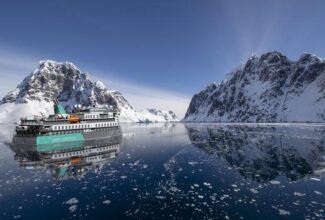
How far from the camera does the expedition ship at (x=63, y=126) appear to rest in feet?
192

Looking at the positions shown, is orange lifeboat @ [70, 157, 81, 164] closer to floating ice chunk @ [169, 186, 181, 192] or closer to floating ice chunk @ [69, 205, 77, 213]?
floating ice chunk @ [69, 205, 77, 213]

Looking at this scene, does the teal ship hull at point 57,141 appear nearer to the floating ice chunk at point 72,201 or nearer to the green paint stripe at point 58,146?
the green paint stripe at point 58,146

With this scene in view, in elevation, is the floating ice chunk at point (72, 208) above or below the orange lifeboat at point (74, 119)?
below

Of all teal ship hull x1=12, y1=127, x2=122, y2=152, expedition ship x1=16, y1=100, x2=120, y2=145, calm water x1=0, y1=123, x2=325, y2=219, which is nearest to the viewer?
calm water x1=0, y1=123, x2=325, y2=219

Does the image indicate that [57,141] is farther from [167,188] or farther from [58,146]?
[167,188]

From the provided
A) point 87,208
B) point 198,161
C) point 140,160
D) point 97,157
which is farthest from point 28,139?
point 87,208

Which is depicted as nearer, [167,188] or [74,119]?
[167,188]

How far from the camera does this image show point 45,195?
22828mm

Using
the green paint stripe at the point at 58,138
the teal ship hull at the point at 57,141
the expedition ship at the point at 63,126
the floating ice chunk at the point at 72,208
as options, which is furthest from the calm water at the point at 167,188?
the expedition ship at the point at 63,126

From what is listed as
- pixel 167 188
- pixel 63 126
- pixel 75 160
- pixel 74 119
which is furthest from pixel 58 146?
pixel 167 188

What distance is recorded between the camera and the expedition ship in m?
58.5

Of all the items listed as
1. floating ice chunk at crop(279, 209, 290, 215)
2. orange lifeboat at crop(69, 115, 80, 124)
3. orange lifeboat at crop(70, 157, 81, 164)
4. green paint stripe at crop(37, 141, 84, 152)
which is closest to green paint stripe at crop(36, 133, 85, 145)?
green paint stripe at crop(37, 141, 84, 152)

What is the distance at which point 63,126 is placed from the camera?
203 feet

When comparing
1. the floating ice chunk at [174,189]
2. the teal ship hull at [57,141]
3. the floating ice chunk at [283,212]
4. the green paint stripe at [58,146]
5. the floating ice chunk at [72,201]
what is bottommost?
the floating ice chunk at [283,212]
